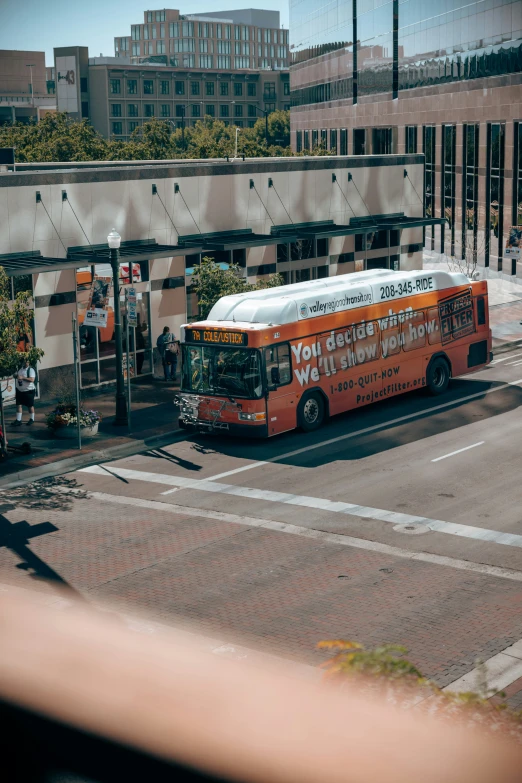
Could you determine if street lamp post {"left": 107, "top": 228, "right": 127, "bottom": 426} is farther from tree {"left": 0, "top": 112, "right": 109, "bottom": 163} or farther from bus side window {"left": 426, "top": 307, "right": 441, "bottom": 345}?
tree {"left": 0, "top": 112, "right": 109, "bottom": 163}

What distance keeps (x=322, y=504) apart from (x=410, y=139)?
180 feet

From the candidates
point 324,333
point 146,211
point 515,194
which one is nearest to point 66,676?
point 324,333

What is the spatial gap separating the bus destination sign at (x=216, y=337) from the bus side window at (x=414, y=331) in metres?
5.92

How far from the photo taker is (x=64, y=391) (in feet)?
96.5

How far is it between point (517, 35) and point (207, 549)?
144 ft

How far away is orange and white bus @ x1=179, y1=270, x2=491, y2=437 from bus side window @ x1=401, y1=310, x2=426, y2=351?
28 millimetres

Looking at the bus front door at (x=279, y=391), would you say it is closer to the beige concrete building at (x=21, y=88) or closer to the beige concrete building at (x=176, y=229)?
the beige concrete building at (x=176, y=229)

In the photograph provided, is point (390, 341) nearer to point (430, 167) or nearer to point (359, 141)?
point (430, 167)

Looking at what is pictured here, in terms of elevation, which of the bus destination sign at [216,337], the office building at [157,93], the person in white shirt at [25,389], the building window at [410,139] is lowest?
the person in white shirt at [25,389]

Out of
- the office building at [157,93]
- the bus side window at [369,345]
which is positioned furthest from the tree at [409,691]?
the office building at [157,93]

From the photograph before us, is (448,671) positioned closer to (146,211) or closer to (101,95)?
(146,211)

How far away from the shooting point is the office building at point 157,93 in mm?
146000

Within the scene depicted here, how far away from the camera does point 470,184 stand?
6012cm

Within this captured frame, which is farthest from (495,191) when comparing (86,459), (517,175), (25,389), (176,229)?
(86,459)
